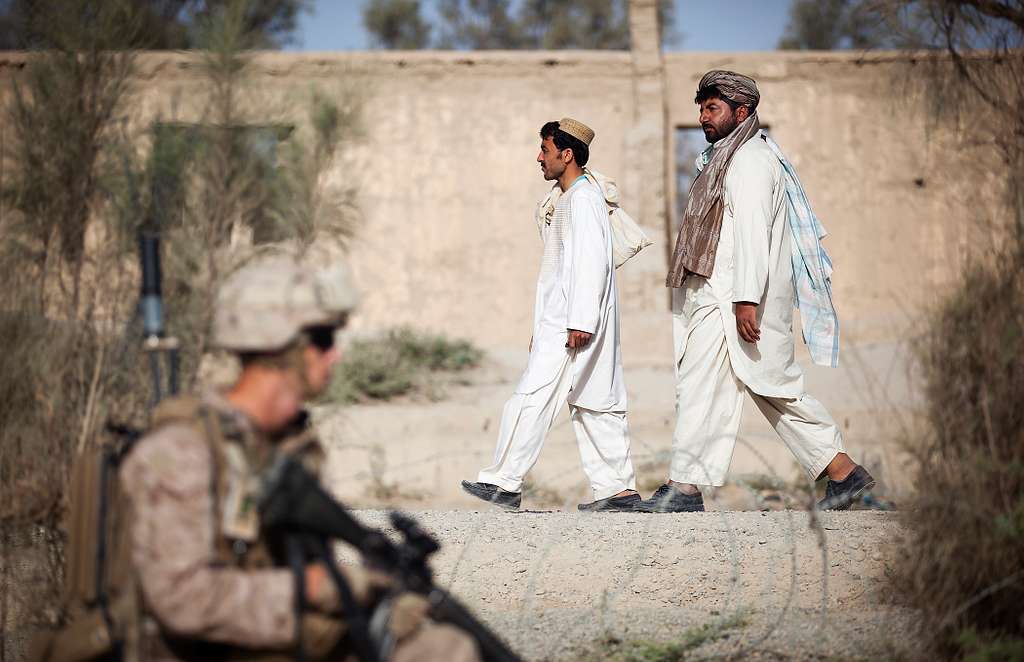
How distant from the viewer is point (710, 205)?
4980 millimetres

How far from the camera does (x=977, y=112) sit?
151 inches

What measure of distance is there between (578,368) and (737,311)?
77cm

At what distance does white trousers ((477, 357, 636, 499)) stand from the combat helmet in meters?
2.80

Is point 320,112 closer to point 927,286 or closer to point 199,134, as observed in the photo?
point 199,134

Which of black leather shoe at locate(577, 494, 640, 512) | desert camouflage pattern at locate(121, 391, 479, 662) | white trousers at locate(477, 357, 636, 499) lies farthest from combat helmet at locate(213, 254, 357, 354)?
black leather shoe at locate(577, 494, 640, 512)

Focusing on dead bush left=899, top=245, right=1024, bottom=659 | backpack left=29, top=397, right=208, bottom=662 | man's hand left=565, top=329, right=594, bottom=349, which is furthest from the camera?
man's hand left=565, top=329, right=594, bottom=349

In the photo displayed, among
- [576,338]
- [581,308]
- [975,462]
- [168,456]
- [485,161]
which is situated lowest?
[975,462]

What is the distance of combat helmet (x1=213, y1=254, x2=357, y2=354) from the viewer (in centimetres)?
213

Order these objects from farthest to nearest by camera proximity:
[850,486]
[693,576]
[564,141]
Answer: [564,141] < [850,486] < [693,576]

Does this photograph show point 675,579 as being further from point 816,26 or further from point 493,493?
point 816,26

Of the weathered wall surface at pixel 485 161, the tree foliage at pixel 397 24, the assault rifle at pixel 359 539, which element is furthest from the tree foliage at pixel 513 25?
the assault rifle at pixel 359 539

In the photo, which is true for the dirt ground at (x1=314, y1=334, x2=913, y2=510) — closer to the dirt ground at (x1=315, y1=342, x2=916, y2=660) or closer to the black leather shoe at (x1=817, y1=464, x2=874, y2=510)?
the black leather shoe at (x1=817, y1=464, x2=874, y2=510)

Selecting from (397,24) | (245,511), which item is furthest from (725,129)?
(397,24)

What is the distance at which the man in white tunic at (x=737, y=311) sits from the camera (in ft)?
15.7
